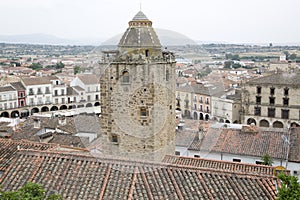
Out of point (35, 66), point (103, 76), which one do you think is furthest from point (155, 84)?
point (35, 66)

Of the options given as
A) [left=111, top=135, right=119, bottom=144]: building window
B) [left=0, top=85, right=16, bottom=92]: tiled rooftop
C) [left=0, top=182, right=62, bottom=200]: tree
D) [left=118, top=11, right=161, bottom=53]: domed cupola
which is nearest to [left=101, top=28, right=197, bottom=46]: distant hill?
[left=118, top=11, right=161, bottom=53]: domed cupola

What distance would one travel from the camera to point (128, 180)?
237 inches

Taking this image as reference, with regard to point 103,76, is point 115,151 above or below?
below

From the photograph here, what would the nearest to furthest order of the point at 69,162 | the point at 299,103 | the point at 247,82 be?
the point at 69,162 < the point at 299,103 < the point at 247,82

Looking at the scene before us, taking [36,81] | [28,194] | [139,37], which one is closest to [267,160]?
[139,37]

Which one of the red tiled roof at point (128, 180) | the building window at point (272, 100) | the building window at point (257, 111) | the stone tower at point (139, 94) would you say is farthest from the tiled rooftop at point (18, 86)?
the red tiled roof at point (128, 180)

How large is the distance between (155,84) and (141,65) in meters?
0.74

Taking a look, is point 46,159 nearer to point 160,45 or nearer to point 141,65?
point 141,65

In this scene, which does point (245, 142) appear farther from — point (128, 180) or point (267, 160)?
point (128, 180)

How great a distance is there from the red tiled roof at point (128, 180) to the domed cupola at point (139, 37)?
4.21m

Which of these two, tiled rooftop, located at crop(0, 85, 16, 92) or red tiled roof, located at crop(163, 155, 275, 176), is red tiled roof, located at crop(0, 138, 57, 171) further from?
tiled rooftop, located at crop(0, 85, 16, 92)

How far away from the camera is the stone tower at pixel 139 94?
9.93 metres

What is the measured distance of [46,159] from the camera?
678 cm

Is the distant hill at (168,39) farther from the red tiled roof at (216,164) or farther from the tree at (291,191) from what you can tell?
the tree at (291,191)
